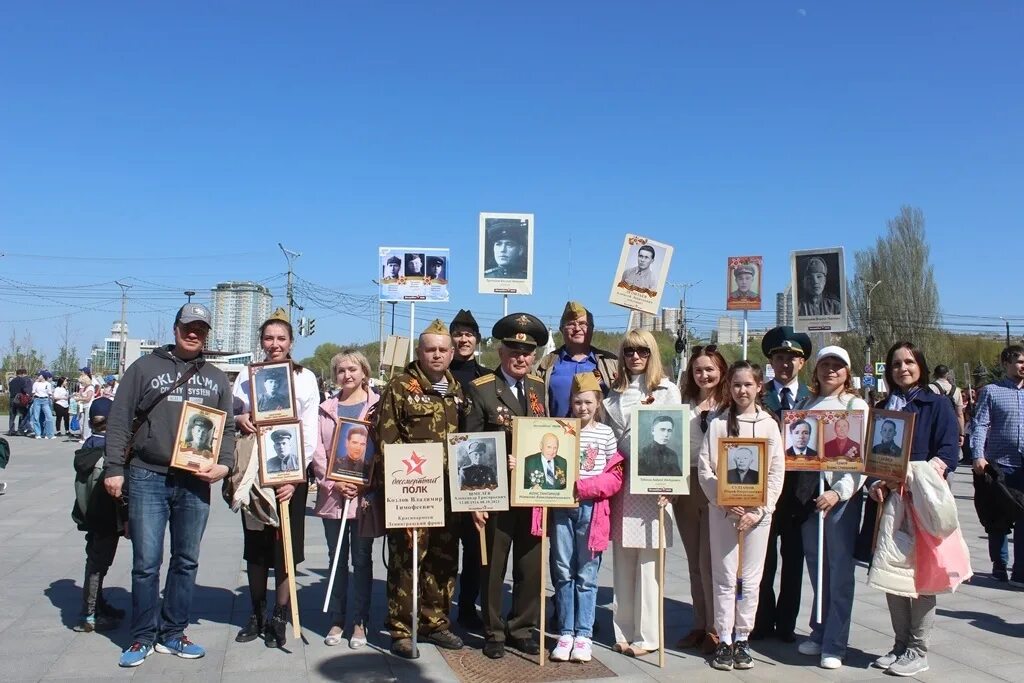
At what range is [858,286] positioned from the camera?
54.7 meters

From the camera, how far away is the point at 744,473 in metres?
4.68

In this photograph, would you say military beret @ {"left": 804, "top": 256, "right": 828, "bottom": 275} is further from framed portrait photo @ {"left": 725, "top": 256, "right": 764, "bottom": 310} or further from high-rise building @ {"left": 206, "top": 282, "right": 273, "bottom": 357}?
high-rise building @ {"left": 206, "top": 282, "right": 273, "bottom": 357}

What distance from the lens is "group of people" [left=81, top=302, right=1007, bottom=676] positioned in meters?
4.77

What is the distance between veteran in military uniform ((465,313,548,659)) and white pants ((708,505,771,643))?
1.12 metres

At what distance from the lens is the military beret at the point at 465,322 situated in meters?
6.07

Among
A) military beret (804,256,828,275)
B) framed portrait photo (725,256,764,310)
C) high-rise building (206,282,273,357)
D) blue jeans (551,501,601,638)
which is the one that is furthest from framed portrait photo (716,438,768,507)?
high-rise building (206,282,273,357)

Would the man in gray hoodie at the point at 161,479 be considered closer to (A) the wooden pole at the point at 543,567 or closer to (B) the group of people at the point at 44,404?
(A) the wooden pole at the point at 543,567

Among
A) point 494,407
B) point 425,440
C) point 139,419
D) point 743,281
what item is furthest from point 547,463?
point 743,281

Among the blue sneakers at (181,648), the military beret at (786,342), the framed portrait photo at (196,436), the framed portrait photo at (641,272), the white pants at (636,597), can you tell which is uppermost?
the framed portrait photo at (641,272)

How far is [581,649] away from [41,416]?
2218cm

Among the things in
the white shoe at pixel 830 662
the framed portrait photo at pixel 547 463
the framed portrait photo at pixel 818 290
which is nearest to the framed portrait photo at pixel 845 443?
the white shoe at pixel 830 662

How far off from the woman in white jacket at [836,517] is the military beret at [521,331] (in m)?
1.80

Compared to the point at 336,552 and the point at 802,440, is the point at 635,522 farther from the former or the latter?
the point at 336,552

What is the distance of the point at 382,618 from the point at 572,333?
253 cm
